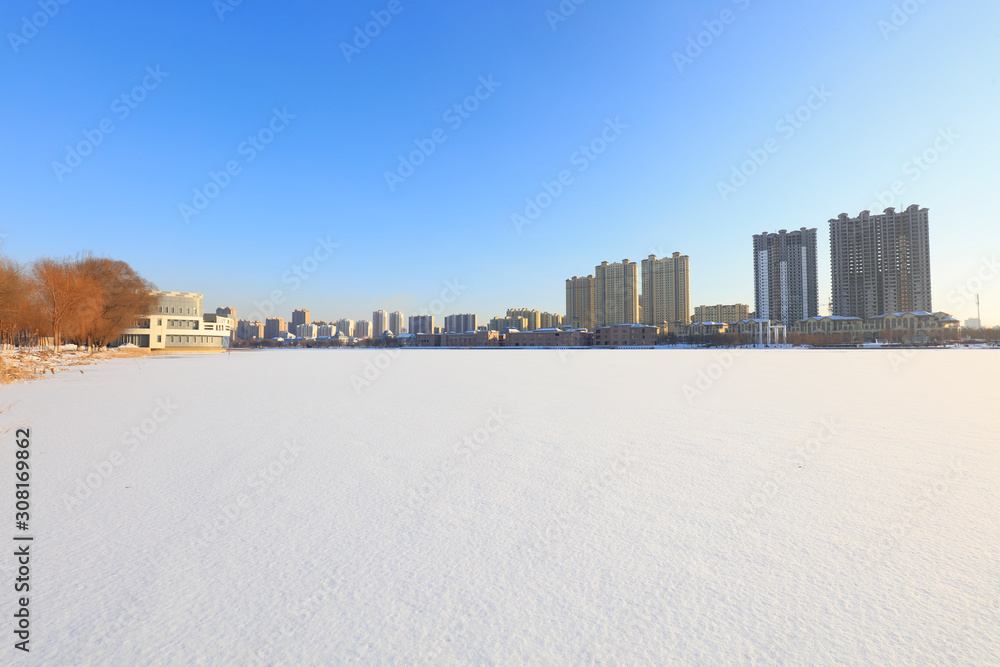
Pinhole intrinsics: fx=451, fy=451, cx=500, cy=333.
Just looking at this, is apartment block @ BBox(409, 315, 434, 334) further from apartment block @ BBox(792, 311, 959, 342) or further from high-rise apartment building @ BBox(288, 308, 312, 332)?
apartment block @ BBox(792, 311, 959, 342)

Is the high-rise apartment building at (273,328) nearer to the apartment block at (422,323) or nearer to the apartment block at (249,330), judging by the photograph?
the apartment block at (249,330)

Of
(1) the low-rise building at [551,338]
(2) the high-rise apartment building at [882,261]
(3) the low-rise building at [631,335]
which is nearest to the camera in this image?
(2) the high-rise apartment building at [882,261]

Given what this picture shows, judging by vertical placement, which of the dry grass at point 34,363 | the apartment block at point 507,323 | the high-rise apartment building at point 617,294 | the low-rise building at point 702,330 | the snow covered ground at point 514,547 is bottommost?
the snow covered ground at point 514,547

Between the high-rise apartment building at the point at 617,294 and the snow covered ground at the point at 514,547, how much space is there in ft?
395

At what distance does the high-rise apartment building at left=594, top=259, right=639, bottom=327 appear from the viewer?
405 feet

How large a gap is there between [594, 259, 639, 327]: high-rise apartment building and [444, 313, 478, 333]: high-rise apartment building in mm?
43203

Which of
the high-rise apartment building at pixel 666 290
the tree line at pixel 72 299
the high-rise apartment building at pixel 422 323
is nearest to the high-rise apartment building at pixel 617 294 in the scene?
the high-rise apartment building at pixel 666 290

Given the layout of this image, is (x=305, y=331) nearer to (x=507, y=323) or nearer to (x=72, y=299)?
(x=507, y=323)

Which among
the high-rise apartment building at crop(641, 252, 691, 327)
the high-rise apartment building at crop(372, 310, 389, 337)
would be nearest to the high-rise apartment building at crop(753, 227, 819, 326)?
the high-rise apartment building at crop(641, 252, 691, 327)

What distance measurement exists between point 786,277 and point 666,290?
28.5 m

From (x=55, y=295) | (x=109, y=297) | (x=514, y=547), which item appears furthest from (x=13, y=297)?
(x=514, y=547)

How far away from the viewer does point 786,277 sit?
10494 cm

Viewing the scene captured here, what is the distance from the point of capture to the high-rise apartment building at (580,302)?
131 meters

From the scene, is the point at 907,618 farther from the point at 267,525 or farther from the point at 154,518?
the point at 154,518
